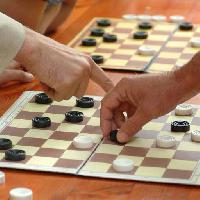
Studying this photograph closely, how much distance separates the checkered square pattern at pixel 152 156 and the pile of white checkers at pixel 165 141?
0.01 meters

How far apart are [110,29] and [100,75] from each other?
3.11 feet

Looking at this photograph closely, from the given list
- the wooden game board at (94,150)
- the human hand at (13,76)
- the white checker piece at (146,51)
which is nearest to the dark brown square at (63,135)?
the wooden game board at (94,150)

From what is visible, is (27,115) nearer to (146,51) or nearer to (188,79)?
(188,79)

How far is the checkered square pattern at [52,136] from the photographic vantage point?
179cm

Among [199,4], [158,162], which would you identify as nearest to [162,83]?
[158,162]

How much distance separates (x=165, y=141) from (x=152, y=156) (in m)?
0.07

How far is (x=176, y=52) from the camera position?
2.69 m

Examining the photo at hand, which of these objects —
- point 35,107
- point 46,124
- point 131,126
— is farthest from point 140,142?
point 35,107

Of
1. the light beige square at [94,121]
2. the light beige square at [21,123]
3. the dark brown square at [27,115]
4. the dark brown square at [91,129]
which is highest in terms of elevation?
the light beige square at [21,123]

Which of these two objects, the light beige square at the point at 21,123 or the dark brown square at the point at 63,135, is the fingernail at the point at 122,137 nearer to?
the dark brown square at the point at 63,135

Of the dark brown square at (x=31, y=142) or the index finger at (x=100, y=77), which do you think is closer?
the dark brown square at (x=31, y=142)

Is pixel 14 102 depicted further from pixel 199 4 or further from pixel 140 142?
pixel 199 4

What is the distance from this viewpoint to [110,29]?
2.98 meters

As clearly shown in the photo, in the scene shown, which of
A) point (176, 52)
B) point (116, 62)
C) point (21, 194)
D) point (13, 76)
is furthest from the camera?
point (176, 52)
